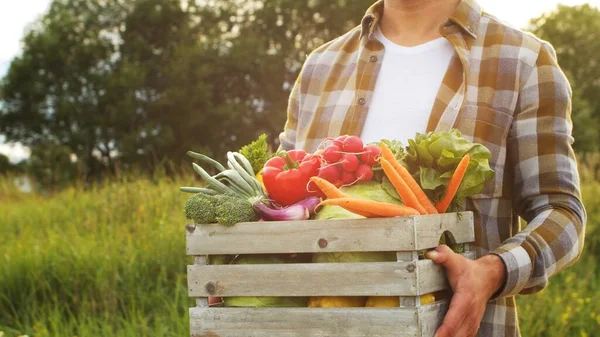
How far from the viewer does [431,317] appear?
6.76 feet

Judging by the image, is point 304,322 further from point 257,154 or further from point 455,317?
point 257,154

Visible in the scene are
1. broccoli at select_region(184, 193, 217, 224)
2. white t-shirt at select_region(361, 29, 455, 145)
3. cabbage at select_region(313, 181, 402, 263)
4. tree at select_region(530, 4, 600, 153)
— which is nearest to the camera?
cabbage at select_region(313, 181, 402, 263)

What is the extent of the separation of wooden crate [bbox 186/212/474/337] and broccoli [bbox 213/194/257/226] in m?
0.03

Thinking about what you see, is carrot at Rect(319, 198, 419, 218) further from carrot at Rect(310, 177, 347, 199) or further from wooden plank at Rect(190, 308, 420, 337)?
wooden plank at Rect(190, 308, 420, 337)

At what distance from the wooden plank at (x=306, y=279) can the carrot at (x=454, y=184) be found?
10.6 inches

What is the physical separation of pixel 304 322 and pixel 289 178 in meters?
0.38

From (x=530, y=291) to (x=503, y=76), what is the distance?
2.27 ft

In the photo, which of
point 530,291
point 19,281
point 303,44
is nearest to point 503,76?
point 530,291

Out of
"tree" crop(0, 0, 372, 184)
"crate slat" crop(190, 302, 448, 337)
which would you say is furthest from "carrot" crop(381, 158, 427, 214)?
"tree" crop(0, 0, 372, 184)

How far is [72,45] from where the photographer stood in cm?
3759

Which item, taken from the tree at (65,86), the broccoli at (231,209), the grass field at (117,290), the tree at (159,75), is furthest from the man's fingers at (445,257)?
the tree at (65,86)

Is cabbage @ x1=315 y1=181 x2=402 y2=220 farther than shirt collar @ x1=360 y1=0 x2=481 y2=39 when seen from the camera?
No

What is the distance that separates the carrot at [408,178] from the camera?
212 cm

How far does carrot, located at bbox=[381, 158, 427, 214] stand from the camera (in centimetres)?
208
